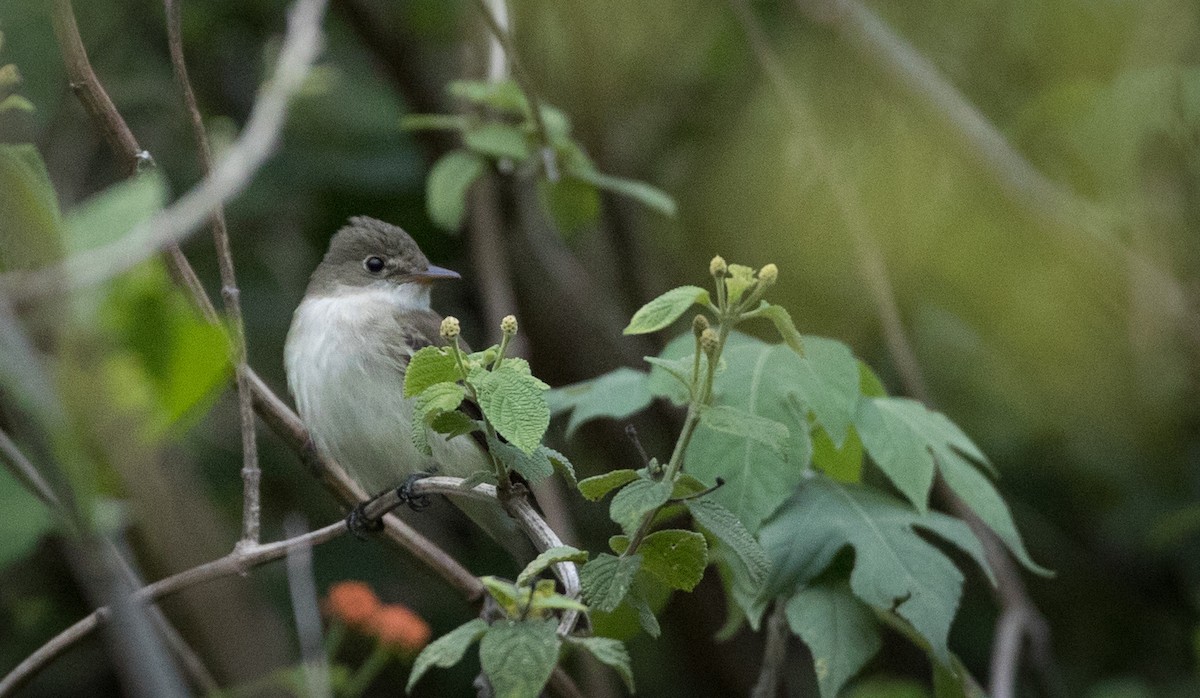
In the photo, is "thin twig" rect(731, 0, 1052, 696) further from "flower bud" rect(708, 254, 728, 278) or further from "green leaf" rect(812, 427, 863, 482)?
"flower bud" rect(708, 254, 728, 278)

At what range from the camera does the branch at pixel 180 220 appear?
1.22m

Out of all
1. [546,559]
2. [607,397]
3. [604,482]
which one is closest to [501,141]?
[607,397]

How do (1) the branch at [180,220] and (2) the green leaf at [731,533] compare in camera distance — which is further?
(2) the green leaf at [731,533]

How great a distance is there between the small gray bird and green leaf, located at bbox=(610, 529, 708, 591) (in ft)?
5.47

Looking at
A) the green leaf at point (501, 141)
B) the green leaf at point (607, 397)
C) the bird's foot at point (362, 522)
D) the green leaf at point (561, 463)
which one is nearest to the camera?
the green leaf at point (561, 463)

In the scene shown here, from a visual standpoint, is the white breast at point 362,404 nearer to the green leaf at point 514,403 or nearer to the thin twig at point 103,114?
the thin twig at point 103,114

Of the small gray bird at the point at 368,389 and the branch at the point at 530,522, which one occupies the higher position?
the branch at the point at 530,522

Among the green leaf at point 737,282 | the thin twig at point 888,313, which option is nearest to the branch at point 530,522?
the green leaf at point 737,282

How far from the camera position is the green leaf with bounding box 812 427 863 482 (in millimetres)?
3156

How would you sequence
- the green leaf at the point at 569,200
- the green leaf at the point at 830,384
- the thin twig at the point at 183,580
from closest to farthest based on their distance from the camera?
the thin twig at the point at 183,580, the green leaf at the point at 830,384, the green leaf at the point at 569,200

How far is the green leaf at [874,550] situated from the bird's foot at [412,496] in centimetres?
84

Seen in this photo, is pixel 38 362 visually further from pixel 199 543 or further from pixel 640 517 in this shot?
pixel 199 543

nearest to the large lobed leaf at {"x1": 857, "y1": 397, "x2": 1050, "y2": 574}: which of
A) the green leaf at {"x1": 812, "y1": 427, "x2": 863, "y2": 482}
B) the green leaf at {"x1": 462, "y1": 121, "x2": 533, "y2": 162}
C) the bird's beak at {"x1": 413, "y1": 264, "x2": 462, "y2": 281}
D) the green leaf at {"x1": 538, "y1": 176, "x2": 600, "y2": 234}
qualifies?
the green leaf at {"x1": 812, "y1": 427, "x2": 863, "y2": 482}

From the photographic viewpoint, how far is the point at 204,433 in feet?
17.0
